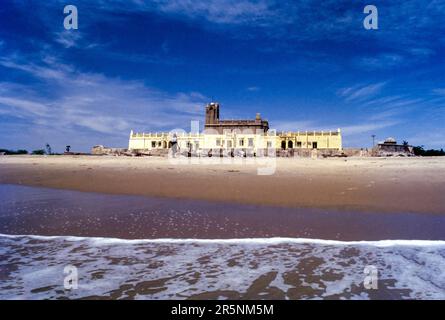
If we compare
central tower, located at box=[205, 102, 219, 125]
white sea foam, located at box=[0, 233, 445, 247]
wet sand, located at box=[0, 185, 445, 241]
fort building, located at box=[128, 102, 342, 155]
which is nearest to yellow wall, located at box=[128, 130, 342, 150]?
fort building, located at box=[128, 102, 342, 155]

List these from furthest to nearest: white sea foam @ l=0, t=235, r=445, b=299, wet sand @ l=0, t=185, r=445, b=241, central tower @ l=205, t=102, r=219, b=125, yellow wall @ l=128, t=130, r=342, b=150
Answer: central tower @ l=205, t=102, r=219, b=125, yellow wall @ l=128, t=130, r=342, b=150, wet sand @ l=0, t=185, r=445, b=241, white sea foam @ l=0, t=235, r=445, b=299

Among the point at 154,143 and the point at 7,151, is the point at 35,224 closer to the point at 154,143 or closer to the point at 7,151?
the point at 7,151

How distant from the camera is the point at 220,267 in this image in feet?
11.3

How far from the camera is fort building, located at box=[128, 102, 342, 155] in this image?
53.8 metres

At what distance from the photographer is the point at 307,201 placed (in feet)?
23.9

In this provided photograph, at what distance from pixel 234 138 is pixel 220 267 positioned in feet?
176

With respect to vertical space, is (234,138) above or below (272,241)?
above

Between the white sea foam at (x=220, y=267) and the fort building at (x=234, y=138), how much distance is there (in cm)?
4790

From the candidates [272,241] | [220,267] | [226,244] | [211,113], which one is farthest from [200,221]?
[211,113]

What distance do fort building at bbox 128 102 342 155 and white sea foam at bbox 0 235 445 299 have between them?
47.9 metres

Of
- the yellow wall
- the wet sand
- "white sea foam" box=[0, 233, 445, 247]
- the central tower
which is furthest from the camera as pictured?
the central tower

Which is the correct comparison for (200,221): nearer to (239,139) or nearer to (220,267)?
(220,267)

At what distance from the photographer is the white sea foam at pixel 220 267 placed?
9.28 ft

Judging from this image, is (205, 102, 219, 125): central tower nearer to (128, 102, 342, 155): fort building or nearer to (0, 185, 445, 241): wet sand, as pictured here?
(128, 102, 342, 155): fort building
